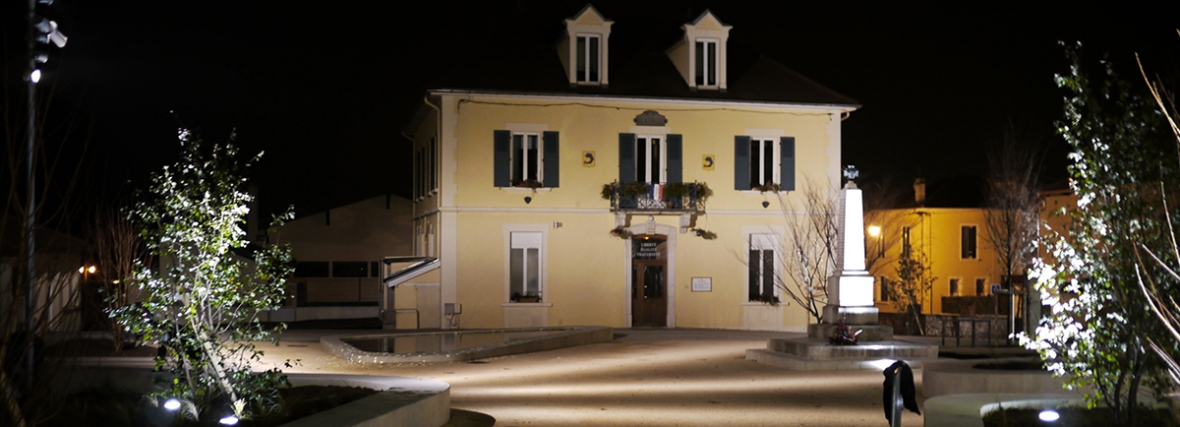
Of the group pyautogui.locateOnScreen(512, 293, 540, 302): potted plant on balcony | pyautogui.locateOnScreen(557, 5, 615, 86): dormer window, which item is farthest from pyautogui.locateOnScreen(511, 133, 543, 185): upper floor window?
pyautogui.locateOnScreen(512, 293, 540, 302): potted plant on balcony

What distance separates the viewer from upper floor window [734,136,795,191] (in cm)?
3152

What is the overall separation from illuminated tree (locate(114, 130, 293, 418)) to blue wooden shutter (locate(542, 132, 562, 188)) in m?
20.0

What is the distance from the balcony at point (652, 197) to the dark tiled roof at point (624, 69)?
246 cm

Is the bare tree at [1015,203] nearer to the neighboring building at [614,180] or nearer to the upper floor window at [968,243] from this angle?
the neighboring building at [614,180]

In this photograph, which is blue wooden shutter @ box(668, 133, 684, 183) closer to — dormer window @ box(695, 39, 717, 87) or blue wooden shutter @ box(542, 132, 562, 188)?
dormer window @ box(695, 39, 717, 87)

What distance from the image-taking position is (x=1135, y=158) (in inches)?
355

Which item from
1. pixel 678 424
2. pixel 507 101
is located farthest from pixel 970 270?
pixel 678 424

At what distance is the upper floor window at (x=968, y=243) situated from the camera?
185 feet

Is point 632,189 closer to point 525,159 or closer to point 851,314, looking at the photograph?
point 525,159

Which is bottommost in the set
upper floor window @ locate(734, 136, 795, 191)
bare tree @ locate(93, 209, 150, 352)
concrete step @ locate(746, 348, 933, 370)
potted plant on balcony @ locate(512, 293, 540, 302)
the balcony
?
concrete step @ locate(746, 348, 933, 370)

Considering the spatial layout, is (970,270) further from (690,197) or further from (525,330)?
(525,330)

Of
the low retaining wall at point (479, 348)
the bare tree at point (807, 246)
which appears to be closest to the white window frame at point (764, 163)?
the bare tree at point (807, 246)

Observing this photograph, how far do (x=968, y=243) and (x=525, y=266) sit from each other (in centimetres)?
3324

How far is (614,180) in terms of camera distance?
101 ft
